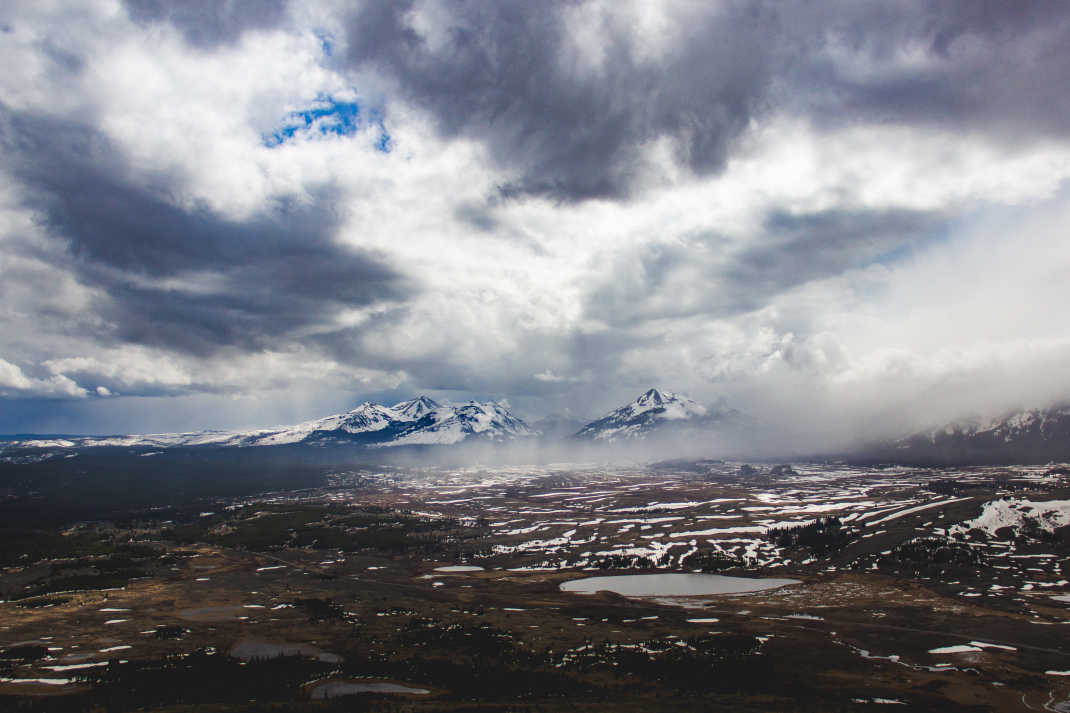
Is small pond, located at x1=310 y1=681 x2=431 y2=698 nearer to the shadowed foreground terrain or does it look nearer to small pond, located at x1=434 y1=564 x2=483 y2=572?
the shadowed foreground terrain

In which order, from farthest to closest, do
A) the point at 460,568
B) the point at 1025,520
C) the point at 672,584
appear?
1. the point at 1025,520
2. the point at 460,568
3. the point at 672,584

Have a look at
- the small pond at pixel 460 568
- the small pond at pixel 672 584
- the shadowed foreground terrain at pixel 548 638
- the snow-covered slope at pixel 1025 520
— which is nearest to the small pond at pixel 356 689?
the shadowed foreground terrain at pixel 548 638

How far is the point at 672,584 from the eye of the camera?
159m

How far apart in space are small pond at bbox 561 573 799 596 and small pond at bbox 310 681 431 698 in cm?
7798

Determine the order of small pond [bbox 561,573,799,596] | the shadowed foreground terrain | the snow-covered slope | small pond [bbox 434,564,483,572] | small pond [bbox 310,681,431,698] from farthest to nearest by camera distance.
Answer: the snow-covered slope
small pond [bbox 434,564,483,572]
small pond [bbox 561,573,799,596]
small pond [bbox 310,681,431,698]
the shadowed foreground terrain

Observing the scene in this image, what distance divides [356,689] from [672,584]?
106 m

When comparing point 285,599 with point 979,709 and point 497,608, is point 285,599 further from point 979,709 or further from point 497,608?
point 979,709

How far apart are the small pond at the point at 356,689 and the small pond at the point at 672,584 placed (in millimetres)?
77984

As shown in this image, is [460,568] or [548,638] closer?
[548,638]

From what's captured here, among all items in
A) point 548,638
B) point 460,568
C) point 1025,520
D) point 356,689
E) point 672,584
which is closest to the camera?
point 356,689

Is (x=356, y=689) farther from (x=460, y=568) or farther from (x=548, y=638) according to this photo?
(x=460, y=568)

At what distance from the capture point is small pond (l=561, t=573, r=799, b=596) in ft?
485

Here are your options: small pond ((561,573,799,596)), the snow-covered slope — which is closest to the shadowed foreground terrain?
the snow-covered slope

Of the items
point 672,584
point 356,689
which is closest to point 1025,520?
point 672,584
